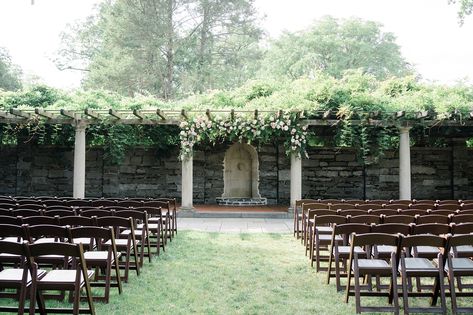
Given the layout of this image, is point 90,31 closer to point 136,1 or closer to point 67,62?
point 67,62

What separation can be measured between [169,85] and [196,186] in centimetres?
1043

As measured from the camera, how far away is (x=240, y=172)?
59.4ft

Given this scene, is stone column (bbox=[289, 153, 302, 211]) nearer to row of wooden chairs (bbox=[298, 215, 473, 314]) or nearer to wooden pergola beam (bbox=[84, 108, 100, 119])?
wooden pergola beam (bbox=[84, 108, 100, 119])

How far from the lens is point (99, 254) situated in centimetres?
565

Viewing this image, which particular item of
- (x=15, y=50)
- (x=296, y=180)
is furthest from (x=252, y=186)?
(x=15, y=50)

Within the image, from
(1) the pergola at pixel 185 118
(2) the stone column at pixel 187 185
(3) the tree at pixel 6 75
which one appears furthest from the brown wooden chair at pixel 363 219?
(3) the tree at pixel 6 75

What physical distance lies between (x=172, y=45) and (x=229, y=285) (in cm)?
2174

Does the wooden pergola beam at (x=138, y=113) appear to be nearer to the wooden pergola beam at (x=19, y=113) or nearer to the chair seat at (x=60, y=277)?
the wooden pergola beam at (x=19, y=113)

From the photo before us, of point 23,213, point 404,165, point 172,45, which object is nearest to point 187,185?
point 404,165

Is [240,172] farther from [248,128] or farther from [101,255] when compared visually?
[101,255]

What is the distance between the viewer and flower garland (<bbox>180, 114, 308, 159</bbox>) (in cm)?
1405

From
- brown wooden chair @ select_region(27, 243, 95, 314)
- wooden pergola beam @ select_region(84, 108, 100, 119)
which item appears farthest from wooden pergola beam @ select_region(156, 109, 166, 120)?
brown wooden chair @ select_region(27, 243, 95, 314)

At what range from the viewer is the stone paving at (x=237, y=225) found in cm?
1138

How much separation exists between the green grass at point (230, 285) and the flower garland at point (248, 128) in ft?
18.7
